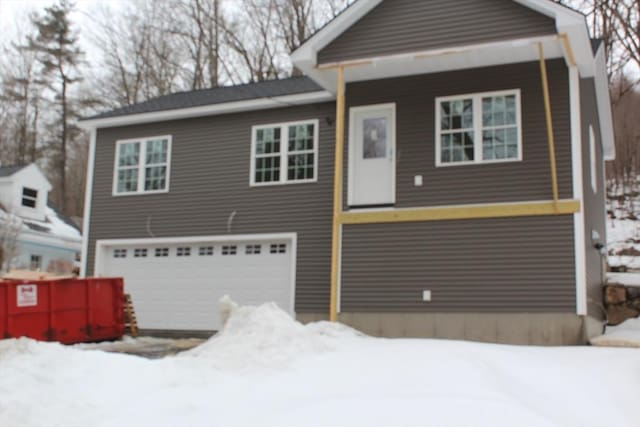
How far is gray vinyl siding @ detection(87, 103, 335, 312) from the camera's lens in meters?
13.5

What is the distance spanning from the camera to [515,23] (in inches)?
434

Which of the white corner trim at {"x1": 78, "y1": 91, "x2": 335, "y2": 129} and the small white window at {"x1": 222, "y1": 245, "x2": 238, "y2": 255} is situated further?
the small white window at {"x1": 222, "y1": 245, "x2": 238, "y2": 255}

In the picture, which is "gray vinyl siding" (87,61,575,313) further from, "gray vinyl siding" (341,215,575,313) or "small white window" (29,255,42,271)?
"small white window" (29,255,42,271)

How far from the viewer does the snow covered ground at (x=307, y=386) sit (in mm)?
5801

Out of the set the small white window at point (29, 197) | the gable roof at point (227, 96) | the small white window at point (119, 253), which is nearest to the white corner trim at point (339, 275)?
the gable roof at point (227, 96)

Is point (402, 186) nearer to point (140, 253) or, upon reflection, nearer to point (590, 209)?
point (590, 209)

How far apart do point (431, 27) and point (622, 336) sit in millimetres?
6193

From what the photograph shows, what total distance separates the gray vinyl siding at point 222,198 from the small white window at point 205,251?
1.15ft

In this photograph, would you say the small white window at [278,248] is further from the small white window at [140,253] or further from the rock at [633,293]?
the rock at [633,293]

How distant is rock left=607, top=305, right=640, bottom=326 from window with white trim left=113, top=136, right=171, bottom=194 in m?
9.79

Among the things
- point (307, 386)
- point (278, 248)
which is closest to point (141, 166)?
point (278, 248)

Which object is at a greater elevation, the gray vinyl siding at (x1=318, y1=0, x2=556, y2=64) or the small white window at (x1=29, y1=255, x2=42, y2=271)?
the gray vinyl siding at (x1=318, y1=0, x2=556, y2=64)

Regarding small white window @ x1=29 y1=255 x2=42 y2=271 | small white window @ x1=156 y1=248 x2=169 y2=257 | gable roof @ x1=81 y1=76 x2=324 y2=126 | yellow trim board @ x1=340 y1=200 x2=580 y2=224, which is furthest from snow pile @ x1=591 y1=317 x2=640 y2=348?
small white window @ x1=29 y1=255 x2=42 y2=271

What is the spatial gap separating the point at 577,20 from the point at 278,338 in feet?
21.7
